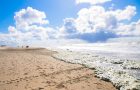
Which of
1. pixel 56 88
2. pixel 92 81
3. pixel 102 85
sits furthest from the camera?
pixel 92 81

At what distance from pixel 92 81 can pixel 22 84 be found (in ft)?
14.8

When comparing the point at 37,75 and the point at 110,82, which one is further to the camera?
the point at 37,75

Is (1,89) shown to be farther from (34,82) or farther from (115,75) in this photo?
(115,75)

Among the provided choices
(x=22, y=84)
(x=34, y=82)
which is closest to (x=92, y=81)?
(x=34, y=82)

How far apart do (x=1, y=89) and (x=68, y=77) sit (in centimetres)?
452

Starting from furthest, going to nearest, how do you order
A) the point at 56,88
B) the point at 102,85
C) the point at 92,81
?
1. the point at 92,81
2. the point at 102,85
3. the point at 56,88

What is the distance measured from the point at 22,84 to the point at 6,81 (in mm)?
1475

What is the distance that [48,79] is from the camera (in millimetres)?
11539

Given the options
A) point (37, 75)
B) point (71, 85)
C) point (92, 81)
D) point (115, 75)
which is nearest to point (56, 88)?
point (71, 85)

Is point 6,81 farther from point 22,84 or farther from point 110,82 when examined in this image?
point 110,82

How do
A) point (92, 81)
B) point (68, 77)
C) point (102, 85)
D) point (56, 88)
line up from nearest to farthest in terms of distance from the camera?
point (56, 88) → point (102, 85) → point (92, 81) → point (68, 77)

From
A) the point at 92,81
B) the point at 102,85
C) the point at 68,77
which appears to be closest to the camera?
the point at 102,85

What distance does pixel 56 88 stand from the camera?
31.7ft

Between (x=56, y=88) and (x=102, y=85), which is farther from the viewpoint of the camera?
(x=102, y=85)
